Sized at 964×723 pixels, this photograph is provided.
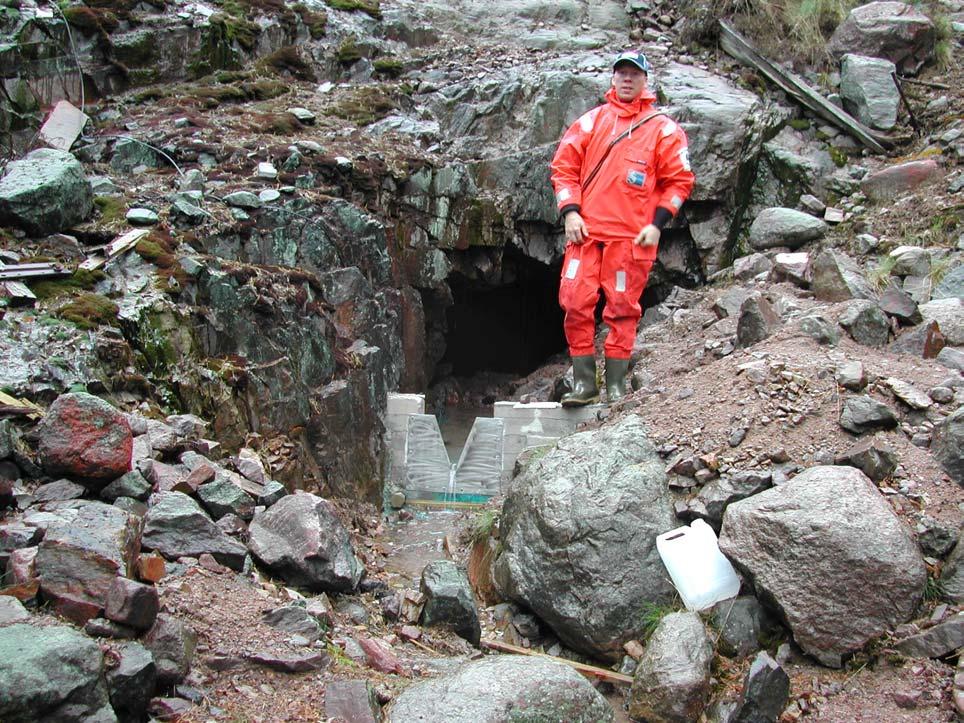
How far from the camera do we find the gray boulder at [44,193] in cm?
520

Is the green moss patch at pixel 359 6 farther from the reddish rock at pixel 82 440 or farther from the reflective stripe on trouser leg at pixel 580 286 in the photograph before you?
the reddish rock at pixel 82 440

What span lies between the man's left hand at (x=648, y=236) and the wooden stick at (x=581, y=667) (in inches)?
106

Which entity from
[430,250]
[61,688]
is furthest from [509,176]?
[61,688]

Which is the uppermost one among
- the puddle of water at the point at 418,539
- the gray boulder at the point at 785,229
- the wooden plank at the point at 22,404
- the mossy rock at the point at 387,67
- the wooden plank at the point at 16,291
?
the mossy rock at the point at 387,67

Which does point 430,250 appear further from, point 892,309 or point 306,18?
point 892,309

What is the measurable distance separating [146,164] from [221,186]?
2.56 feet

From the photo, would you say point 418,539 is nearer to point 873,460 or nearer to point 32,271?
point 32,271

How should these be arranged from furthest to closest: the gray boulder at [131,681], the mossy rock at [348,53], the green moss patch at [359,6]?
1. the green moss patch at [359,6]
2. the mossy rock at [348,53]
3. the gray boulder at [131,681]

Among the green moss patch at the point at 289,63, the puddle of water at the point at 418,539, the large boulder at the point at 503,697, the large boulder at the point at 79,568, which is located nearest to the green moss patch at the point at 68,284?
the large boulder at the point at 79,568

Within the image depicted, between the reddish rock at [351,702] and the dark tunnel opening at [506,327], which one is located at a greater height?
the reddish rock at [351,702]

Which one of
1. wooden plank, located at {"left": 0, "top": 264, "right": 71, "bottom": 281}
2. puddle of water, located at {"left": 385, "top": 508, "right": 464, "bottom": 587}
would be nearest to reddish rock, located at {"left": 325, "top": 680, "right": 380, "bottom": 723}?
puddle of water, located at {"left": 385, "top": 508, "right": 464, "bottom": 587}

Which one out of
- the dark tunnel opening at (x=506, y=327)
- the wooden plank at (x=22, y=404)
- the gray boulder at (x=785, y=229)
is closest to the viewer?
the wooden plank at (x=22, y=404)

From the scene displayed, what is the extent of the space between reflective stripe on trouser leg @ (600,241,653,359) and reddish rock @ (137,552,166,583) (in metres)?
3.47

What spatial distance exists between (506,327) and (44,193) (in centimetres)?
683
